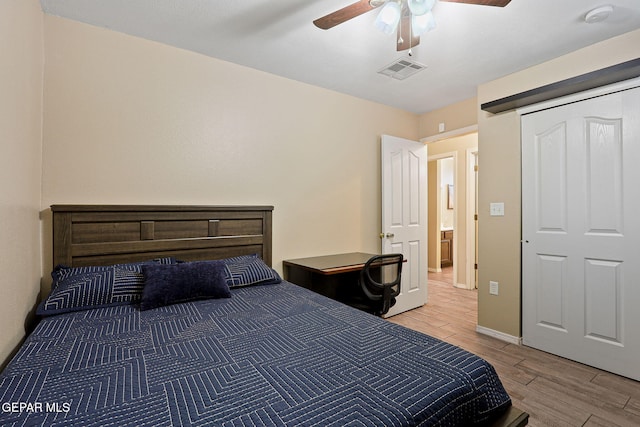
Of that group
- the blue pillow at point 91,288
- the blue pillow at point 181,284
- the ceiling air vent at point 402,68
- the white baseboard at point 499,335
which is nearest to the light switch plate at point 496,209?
the white baseboard at point 499,335

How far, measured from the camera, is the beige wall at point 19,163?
1392 millimetres

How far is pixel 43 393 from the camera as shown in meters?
0.94

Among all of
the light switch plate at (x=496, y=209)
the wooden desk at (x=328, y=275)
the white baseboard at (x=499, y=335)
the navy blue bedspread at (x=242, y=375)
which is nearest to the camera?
the navy blue bedspread at (x=242, y=375)

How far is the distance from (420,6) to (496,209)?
84.5 inches

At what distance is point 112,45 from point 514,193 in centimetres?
359

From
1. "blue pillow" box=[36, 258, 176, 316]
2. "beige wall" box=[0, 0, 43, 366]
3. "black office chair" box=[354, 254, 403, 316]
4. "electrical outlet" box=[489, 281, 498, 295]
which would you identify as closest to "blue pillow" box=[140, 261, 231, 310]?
"blue pillow" box=[36, 258, 176, 316]

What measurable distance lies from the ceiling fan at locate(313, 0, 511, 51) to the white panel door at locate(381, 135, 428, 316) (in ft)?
5.75

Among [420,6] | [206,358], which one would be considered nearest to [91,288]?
[206,358]

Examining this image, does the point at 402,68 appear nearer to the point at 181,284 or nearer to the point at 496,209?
the point at 496,209

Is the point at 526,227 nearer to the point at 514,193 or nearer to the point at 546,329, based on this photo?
the point at 514,193

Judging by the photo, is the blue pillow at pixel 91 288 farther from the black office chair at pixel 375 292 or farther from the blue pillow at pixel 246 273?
the black office chair at pixel 375 292

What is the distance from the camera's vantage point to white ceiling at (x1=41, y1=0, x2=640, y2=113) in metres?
1.96

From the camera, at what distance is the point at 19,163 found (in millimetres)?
1600

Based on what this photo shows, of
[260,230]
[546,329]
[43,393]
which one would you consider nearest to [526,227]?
[546,329]
